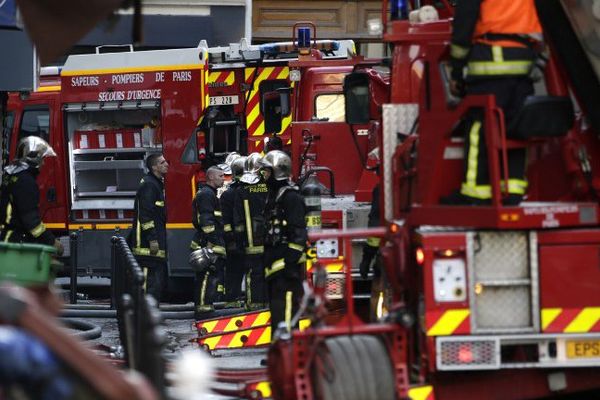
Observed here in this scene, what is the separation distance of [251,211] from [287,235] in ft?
12.7

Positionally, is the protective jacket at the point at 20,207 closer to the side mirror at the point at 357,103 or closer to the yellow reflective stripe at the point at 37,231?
the yellow reflective stripe at the point at 37,231

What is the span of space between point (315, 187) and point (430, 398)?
12.7ft

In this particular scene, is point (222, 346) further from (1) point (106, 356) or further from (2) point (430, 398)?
(2) point (430, 398)

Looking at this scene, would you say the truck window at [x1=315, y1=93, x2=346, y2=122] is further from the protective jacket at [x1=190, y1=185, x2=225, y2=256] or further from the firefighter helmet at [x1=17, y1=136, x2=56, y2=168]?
the firefighter helmet at [x1=17, y1=136, x2=56, y2=168]

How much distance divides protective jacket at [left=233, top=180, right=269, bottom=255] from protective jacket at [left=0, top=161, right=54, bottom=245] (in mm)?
2390

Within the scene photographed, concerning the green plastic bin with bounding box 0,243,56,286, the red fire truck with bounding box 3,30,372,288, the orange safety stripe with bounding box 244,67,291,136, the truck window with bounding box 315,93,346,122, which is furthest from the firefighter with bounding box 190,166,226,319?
the green plastic bin with bounding box 0,243,56,286

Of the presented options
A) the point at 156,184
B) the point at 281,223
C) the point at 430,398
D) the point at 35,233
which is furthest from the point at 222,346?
the point at 430,398

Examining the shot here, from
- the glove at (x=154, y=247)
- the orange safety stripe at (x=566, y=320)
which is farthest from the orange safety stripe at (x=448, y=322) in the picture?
the glove at (x=154, y=247)

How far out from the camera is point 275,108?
1628 cm

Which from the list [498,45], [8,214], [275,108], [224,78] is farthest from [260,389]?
[224,78]

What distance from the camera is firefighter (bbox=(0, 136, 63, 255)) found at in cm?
1308

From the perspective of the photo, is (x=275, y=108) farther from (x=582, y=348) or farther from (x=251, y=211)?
(x=582, y=348)

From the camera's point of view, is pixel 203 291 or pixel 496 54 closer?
pixel 496 54

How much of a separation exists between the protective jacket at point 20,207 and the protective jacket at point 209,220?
221 centimetres
